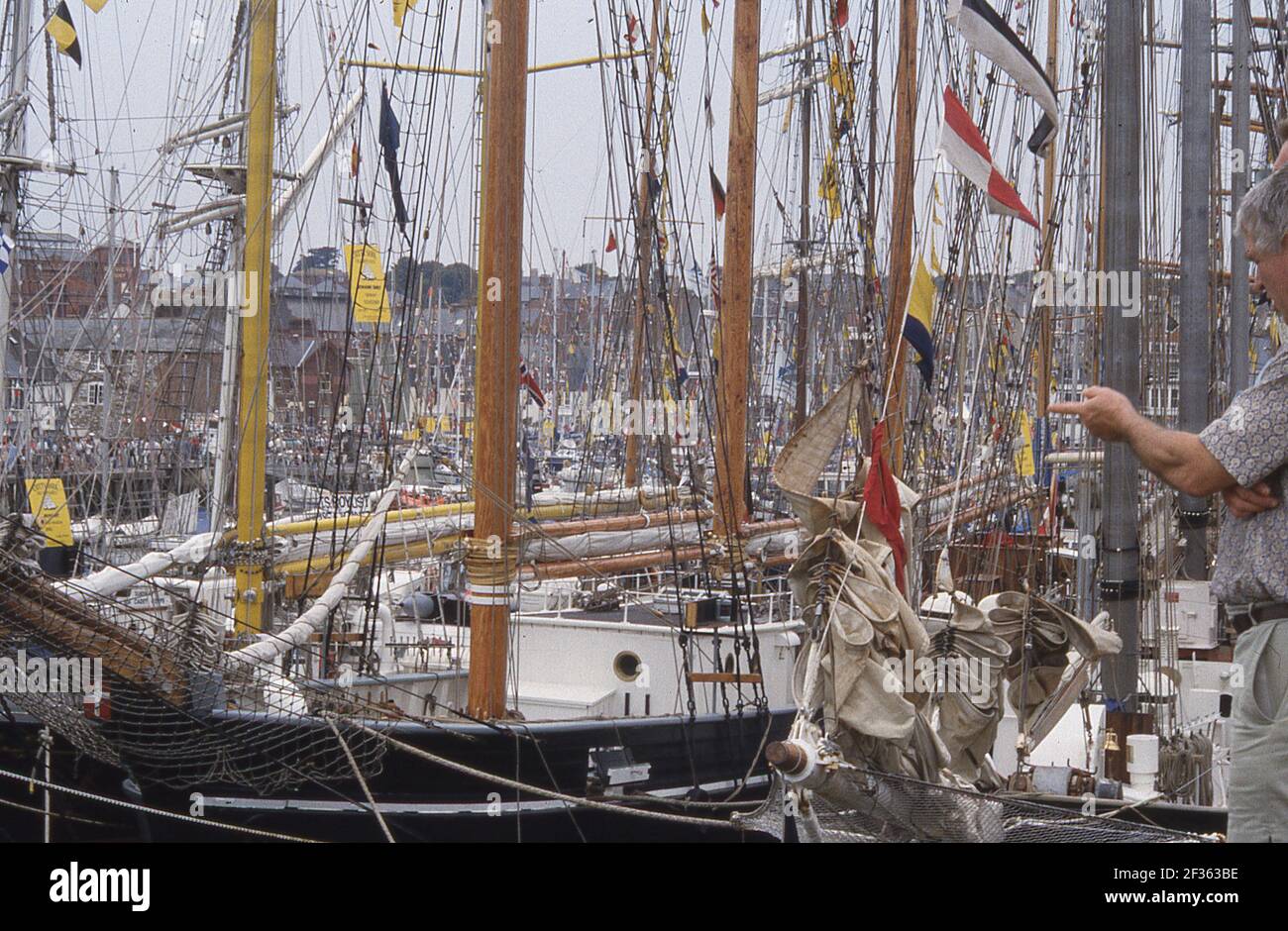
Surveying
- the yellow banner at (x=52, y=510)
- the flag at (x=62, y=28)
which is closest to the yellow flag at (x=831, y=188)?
the flag at (x=62, y=28)

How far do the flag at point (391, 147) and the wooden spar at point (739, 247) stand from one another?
127 inches

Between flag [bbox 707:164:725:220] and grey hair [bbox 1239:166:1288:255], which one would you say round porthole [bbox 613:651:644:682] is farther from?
grey hair [bbox 1239:166:1288:255]

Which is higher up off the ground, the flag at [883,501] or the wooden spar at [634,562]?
the flag at [883,501]

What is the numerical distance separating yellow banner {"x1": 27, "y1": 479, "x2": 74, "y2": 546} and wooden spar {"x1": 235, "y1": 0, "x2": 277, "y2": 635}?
155 centimetres

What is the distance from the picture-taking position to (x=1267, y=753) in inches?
119

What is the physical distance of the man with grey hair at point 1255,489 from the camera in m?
2.94

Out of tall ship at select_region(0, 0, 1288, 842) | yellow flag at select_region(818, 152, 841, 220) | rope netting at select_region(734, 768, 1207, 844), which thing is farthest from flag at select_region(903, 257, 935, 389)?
yellow flag at select_region(818, 152, 841, 220)

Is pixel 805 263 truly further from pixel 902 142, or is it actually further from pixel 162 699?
pixel 162 699

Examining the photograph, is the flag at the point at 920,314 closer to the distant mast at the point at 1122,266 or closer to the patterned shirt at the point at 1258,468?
the distant mast at the point at 1122,266

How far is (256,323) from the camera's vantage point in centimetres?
1117

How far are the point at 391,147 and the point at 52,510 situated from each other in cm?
450

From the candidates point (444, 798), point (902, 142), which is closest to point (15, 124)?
point (444, 798)

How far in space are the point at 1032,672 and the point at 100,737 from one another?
554cm
